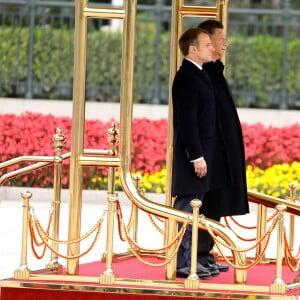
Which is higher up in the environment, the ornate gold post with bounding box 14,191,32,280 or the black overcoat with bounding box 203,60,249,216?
the black overcoat with bounding box 203,60,249,216

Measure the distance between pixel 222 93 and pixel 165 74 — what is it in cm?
1149

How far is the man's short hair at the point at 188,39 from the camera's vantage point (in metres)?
7.56

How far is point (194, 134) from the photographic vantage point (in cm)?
741

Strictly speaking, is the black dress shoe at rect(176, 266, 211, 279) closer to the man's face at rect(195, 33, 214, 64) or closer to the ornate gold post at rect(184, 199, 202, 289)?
the ornate gold post at rect(184, 199, 202, 289)

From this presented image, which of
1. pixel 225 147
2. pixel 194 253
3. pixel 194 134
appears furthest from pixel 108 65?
pixel 194 253

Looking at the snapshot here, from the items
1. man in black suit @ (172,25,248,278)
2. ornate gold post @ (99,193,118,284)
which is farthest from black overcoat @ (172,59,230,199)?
ornate gold post @ (99,193,118,284)

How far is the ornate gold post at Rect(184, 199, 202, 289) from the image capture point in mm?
7008

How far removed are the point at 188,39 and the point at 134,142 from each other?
816 cm

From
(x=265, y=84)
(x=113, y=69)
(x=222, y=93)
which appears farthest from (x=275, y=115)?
(x=222, y=93)

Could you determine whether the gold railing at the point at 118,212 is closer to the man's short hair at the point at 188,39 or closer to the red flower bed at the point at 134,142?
the man's short hair at the point at 188,39

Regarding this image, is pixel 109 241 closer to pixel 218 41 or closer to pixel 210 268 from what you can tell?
pixel 210 268

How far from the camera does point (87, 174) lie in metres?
15.4

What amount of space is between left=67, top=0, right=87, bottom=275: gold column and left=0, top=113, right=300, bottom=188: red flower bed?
802 cm

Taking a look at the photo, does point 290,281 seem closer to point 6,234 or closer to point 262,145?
point 6,234
